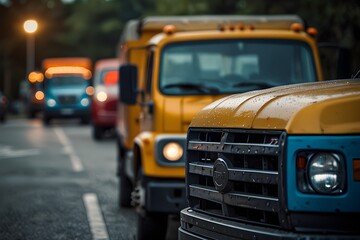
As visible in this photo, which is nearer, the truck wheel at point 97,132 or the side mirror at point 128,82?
the side mirror at point 128,82

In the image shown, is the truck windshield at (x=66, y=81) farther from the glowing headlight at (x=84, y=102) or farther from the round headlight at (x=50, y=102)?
the round headlight at (x=50, y=102)

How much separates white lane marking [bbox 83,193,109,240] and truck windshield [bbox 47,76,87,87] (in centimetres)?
3312

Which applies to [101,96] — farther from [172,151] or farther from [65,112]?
[172,151]

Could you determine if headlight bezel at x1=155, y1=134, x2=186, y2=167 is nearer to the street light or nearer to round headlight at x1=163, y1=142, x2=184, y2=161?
round headlight at x1=163, y1=142, x2=184, y2=161

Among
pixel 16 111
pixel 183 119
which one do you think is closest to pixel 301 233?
pixel 183 119

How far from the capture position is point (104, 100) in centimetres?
3216

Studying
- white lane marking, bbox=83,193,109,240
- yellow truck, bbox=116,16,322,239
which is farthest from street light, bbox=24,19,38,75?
yellow truck, bbox=116,16,322,239

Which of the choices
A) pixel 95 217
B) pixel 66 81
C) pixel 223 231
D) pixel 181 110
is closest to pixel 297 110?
pixel 223 231

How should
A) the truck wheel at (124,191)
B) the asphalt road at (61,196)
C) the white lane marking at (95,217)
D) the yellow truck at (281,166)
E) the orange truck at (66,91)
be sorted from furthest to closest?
the orange truck at (66,91) → the truck wheel at (124,191) → the asphalt road at (61,196) → the white lane marking at (95,217) → the yellow truck at (281,166)

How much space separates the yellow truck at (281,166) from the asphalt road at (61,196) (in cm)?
399

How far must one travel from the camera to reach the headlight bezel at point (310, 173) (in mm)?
5246

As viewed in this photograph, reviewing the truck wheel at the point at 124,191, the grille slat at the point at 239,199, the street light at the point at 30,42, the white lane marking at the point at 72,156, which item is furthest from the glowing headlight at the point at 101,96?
the street light at the point at 30,42

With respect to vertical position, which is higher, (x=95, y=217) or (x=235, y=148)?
(x=235, y=148)

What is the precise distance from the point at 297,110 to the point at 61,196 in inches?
366
